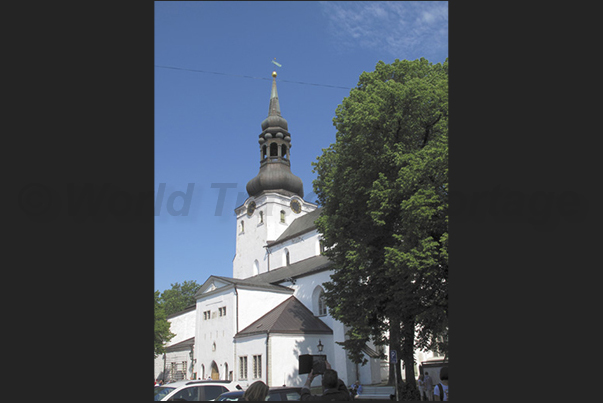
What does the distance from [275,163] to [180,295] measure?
49169mm

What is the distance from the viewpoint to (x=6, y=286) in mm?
3699

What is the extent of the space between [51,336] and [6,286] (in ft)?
1.65

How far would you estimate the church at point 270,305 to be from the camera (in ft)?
105

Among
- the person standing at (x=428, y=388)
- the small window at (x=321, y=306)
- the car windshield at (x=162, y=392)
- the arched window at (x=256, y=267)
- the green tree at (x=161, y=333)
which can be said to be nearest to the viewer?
the car windshield at (x=162, y=392)

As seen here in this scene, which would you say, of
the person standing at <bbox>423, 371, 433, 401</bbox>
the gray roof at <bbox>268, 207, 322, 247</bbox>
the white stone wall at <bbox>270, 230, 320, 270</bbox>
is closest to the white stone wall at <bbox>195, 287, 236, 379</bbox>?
the white stone wall at <bbox>270, 230, 320, 270</bbox>

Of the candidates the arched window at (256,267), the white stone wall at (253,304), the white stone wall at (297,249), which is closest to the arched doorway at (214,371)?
the white stone wall at (253,304)

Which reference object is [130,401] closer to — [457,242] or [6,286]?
[6,286]

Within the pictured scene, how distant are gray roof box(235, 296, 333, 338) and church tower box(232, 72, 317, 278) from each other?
40.6 feet

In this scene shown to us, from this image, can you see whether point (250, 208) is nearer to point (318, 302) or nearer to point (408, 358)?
point (318, 302)

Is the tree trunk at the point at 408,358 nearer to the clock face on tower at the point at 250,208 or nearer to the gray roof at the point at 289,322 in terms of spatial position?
the gray roof at the point at 289,322

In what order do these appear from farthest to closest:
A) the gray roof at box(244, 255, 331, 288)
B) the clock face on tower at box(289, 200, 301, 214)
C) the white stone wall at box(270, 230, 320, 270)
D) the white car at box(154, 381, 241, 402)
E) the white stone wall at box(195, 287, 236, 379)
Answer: the clock face on tower at box(289, 200, 301, 214)
the white stone wall at box(270, 230, 320, 270)
the gray roof at box(244, 255, 331, 288)
the white stone wall at box(195, 287, 236, 379)
the white car at box(154, 381, 241, 402)

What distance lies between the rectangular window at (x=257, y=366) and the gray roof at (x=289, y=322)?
1.62 metres

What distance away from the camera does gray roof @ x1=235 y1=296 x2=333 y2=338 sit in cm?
3288

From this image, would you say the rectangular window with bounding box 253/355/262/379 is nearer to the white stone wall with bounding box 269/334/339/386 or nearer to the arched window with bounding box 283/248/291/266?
the white stone wall with bounding box 269/334/339/386
